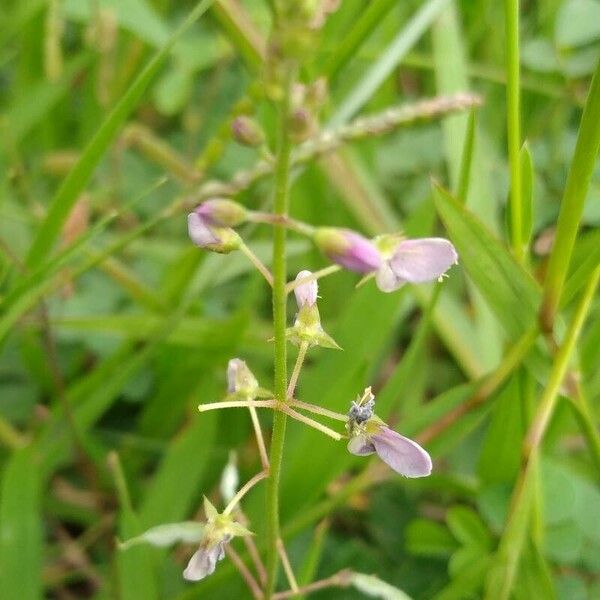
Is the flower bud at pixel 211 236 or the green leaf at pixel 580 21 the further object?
the green leaf at pixel 580 21

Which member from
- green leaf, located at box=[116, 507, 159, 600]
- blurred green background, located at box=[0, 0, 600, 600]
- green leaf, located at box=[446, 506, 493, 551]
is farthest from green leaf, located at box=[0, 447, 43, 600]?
green leaf, located at box=[446, 506, 493, 551]

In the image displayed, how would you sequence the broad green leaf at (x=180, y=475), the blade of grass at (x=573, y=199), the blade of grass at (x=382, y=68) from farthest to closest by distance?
the blade of grass at (x=382, y=68) → the broad green leaf at (x=180, y=475) → the blade of grass at (x=573, y=199)

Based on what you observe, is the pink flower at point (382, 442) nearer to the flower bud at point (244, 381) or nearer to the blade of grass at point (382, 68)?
the flower bud at point (244, 381)

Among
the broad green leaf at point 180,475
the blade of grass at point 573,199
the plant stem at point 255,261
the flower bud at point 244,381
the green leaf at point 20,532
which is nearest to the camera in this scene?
the plant stem at point 255,261

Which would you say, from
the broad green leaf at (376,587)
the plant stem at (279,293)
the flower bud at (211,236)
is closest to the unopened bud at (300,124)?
Answer: the plant stem at (279,293)

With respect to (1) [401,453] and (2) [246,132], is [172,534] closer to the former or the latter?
(1) [401,453]

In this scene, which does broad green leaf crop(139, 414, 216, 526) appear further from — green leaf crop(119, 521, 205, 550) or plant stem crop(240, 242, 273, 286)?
plant stem crop(240, 242, 273, 286)

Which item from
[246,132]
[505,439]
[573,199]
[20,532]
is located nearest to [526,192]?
[573,199]
